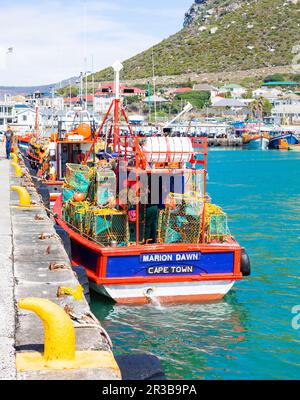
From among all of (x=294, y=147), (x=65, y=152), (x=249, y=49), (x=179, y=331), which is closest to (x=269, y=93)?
(x=249, y=49)

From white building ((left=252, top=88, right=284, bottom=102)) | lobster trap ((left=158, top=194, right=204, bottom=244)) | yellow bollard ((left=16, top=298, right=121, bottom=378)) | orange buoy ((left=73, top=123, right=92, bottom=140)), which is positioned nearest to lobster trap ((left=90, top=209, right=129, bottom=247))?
lobster trap ((left=158, top=194, right=204, bottom=244))

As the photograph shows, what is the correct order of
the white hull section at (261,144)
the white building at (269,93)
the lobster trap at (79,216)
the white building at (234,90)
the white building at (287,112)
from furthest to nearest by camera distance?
the white building at (234,90)
the white building at (269,93)
the white building at (287,112)
the white hull section at (261,144)
the lobster trap at (79,216)

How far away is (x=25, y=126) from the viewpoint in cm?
8356

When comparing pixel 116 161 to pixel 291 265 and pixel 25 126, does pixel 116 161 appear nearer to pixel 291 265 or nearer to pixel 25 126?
pixel 291 265

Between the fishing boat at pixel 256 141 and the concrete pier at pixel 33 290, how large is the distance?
88.1 m

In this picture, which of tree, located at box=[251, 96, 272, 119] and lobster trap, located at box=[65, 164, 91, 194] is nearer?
lobster trap, located at box=[65, 164, 91, 194]

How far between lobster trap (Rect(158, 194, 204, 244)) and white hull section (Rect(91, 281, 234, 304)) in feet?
2.98

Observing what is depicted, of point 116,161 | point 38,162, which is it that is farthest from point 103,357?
point 38,162

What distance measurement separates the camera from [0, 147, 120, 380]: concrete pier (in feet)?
21.9

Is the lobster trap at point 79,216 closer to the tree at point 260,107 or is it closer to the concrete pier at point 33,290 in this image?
the concrete pier at point 33,290

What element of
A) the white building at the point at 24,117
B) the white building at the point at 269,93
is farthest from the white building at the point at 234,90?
the white building at the point at 24,117

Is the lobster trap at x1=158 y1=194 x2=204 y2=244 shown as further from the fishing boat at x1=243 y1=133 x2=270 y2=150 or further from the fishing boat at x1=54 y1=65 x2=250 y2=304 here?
the fishing boat at x1=243 y1=133 x2=270 y2=150

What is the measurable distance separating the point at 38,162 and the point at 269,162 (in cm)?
4430

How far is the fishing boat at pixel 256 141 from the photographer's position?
102 m
